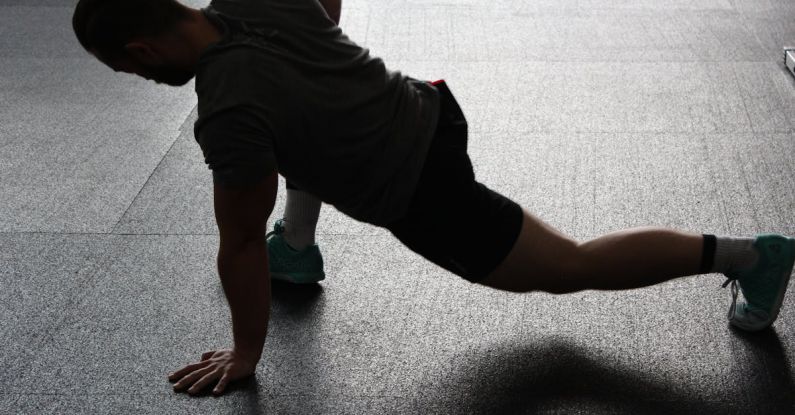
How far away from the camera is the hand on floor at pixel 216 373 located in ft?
5.20

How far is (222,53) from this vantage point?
129 centimetres

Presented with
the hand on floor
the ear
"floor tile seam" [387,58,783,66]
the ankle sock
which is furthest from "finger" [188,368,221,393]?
"floor tile seam" [387,58,783,66]

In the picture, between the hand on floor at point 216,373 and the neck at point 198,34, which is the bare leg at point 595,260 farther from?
the neck at point 198,34

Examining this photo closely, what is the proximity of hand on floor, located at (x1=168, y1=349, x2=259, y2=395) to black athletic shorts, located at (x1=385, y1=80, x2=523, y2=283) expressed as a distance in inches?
14.8

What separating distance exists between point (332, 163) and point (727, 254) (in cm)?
71

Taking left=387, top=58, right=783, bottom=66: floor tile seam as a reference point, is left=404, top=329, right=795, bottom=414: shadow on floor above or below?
above

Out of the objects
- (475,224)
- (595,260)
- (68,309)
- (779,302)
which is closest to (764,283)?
(779,302)

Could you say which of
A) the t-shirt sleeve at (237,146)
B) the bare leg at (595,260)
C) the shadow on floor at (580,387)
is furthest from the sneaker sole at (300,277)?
the t-shirt sleeve at (237,146)

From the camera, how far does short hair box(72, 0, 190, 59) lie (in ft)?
4.13

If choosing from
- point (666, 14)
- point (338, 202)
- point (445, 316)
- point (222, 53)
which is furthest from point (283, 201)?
point (666, 14)

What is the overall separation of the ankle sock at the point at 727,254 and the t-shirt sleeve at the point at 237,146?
771mm

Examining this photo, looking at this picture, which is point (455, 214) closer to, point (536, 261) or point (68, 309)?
point (536, 261)

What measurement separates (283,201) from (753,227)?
1.11 meters

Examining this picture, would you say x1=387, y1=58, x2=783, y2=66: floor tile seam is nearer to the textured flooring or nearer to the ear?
the textured flooring
